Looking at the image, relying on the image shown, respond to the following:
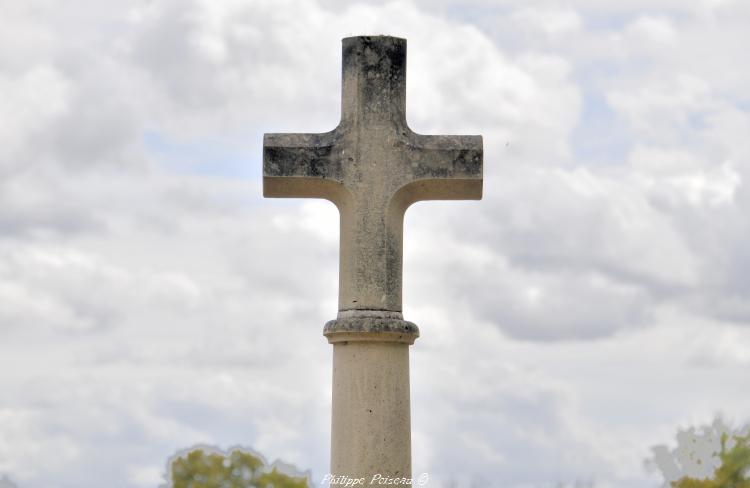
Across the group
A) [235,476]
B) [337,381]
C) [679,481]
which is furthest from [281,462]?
[337,381]

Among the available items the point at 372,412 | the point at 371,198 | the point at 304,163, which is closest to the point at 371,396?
the point at 372,412

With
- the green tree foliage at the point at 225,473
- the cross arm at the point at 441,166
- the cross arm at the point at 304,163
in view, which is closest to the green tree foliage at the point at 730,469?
Result: the green tree foliage at the point at 225,473

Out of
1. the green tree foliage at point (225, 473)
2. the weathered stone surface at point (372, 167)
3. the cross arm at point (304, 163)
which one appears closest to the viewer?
the weathered stone surface at point (372, 167)

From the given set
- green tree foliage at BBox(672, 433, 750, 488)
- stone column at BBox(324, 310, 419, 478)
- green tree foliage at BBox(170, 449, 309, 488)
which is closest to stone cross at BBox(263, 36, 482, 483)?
stone column at BBox(324, 310, 419, 478)

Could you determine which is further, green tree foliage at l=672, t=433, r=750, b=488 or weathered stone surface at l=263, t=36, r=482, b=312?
green tree foliage at l=672, t=433, r=750, b=488

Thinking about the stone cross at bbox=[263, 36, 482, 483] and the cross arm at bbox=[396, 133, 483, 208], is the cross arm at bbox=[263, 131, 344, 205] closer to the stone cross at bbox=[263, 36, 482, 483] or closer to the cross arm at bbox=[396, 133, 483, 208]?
the stone cross at bbox=[263, 36, 482, 483]

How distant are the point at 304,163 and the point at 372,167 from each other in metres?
0.54

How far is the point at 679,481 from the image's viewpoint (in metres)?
25.8

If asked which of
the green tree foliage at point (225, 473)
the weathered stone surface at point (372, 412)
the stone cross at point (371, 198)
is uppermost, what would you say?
the green tree foliage at point (225, 473)

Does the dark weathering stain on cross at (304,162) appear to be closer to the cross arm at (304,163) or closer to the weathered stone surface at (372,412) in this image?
the cross arm at (304,163)

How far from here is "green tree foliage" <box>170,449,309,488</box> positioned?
24.5 meters

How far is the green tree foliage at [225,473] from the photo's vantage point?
80.5ft

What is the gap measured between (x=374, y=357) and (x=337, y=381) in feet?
1.19

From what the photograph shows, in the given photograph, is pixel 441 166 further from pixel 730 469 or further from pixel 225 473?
pixel 730 469
